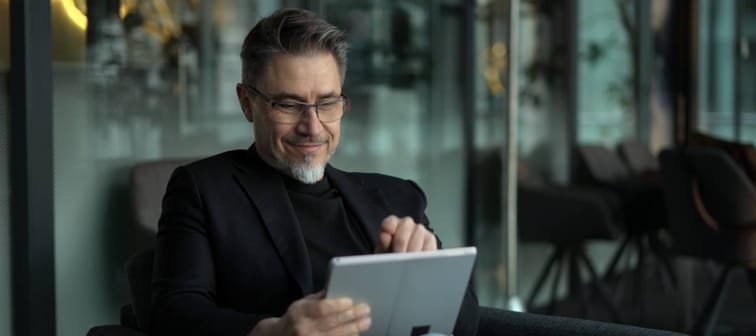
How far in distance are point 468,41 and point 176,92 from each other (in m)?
2.22

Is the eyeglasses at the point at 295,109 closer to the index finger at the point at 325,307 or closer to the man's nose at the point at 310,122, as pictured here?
the man's nose at the point at 310,122

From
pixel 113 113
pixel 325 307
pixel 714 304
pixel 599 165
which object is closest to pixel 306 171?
pixel 325 307

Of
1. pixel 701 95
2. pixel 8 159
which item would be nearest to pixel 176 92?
pixel 8 159

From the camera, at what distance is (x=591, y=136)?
23.9 ft

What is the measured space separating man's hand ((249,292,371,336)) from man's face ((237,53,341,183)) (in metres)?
0.48

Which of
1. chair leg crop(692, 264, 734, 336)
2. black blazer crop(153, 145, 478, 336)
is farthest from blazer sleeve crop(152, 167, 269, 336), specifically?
chair leg crop(692, 264, 734, 336)

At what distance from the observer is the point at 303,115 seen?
233 centimetres

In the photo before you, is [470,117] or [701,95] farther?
[701,95]

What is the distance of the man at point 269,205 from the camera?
2246 millimetres

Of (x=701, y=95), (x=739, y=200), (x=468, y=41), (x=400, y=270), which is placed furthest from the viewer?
(x=701, y=95)

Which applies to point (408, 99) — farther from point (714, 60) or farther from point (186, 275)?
point (714, 60)

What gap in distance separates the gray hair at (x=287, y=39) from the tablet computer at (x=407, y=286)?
54 cm

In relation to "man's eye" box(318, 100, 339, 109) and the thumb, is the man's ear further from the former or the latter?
the thumb

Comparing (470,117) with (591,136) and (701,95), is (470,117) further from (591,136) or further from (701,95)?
(701,95)
